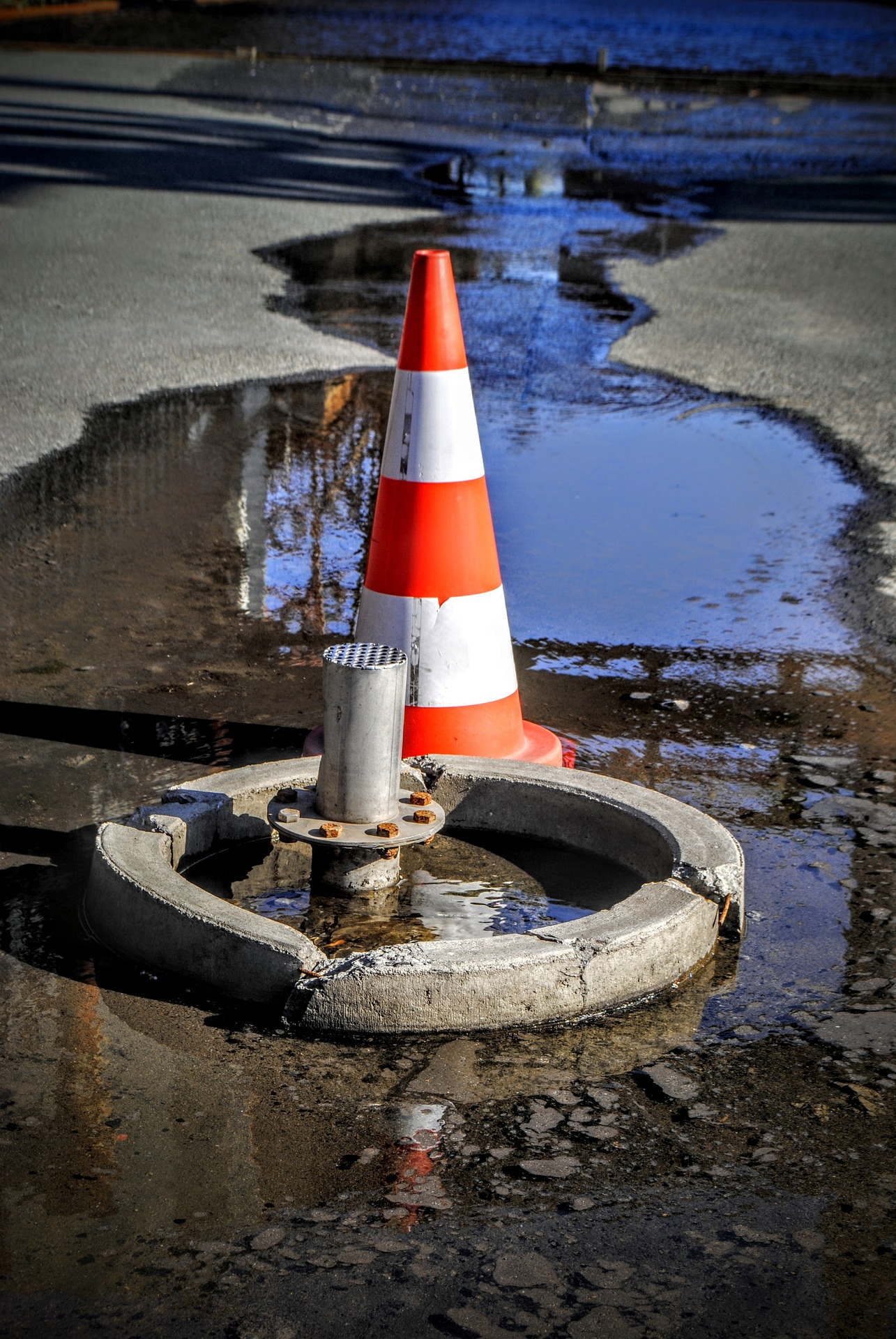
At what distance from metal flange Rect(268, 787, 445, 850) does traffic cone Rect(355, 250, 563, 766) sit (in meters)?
0.44

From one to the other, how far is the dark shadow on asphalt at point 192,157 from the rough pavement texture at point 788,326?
344 cm

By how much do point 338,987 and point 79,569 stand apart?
9.03 ft

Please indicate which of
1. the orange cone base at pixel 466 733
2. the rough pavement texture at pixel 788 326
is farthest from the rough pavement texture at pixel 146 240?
the orange cone base at pixel 466 733

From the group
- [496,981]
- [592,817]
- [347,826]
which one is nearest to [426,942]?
[496,981]

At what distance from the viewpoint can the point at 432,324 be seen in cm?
346

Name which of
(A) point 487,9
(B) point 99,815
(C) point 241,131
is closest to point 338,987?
(B) point 99,815

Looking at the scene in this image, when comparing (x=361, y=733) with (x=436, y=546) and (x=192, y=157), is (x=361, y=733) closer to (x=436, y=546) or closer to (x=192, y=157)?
(x=436, y=546)

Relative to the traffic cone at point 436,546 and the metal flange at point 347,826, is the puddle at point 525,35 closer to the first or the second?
the traffic cone at point 436,546

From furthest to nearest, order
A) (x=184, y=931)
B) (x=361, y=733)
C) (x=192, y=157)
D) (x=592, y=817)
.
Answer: (x=192, y=157), (x=592, y=817), (x=361, y=733), (x=184, y=931)

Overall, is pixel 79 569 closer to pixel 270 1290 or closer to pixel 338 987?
pixel 338 987

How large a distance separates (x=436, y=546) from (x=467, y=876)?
794mm

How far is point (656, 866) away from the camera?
3148 mm

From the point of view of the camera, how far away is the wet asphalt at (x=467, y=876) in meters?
2.02

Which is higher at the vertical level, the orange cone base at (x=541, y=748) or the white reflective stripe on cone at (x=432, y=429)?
the white reflective stripe on cone at (x=432, y=429)
